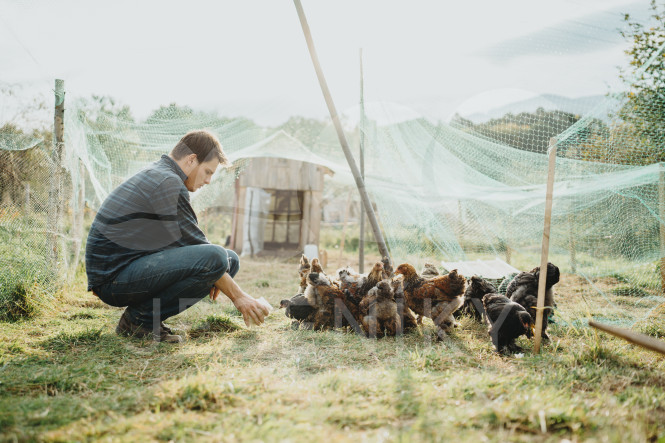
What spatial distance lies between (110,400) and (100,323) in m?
1.75

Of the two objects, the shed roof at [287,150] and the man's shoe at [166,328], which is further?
the shed roof at [287,150]

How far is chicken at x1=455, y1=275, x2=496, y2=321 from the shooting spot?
3.69 meters

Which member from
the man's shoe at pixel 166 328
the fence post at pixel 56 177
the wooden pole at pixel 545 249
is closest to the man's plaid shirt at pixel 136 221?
the man's shoe at pixel 166 328

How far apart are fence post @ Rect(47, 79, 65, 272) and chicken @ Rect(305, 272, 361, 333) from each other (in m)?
2.65

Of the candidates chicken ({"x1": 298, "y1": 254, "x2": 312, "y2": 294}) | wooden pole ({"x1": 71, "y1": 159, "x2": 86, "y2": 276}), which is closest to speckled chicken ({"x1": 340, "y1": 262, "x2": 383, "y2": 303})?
chicken ({"x1": 298, "y1": 254, "x2": 312, "y2": 294})

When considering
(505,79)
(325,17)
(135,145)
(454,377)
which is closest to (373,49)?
(325,17)

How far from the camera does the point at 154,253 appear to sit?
2826 mm

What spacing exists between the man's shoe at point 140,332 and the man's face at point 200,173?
3.59 ft

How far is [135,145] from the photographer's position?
488cm

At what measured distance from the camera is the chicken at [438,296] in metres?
3.24

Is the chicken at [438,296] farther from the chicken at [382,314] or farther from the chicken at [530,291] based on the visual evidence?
the chicken at [530,291]

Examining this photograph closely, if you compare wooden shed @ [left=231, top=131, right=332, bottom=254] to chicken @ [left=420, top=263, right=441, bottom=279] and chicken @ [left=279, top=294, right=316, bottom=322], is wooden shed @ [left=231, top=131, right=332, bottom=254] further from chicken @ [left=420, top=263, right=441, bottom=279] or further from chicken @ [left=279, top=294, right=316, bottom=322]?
chicken @ [left=279, top=294, right=316, bottom=322]

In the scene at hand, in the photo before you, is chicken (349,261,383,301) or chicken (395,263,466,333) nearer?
chicken (395,263,466,333)

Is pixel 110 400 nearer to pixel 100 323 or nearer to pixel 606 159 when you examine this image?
pixel 100 323
